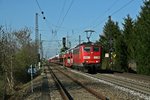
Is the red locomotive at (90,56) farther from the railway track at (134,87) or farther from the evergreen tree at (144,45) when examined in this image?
the railway track at (134,87)

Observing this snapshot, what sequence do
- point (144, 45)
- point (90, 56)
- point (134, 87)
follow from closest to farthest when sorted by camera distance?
point (134, 87) → point (144, 45) → point (90, 56)

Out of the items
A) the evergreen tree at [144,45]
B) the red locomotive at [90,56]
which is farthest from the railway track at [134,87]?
the red locomotive at [90,56]

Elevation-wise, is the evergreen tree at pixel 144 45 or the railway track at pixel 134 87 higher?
the evergreen tree at pixel 144 45

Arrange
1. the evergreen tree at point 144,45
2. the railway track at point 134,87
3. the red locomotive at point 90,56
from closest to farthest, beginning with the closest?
the railway track at point 134,87
the evergreen tree at point 144,45
the red locomotive at point 90,56

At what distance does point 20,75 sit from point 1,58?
23979 mm

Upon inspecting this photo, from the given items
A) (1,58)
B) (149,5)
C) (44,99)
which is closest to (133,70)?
(149,5)

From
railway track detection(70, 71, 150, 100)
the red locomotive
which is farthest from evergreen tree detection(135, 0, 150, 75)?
railway track detection(70, 71, 150, 100)

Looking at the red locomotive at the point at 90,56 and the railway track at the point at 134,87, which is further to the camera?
the red locomotive at the point at 90,56

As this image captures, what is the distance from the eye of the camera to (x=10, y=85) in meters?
36.9

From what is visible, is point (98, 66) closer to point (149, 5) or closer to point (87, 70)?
point (87, 70)

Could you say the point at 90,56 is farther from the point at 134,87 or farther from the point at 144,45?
the point at 134,87

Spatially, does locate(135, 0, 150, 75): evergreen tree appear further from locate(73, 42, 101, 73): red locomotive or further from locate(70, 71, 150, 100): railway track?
locate(70, 71, 150, 100): railway track

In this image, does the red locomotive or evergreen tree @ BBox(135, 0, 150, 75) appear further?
the red locomotive

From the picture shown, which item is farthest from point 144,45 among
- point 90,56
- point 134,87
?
point 134,87
